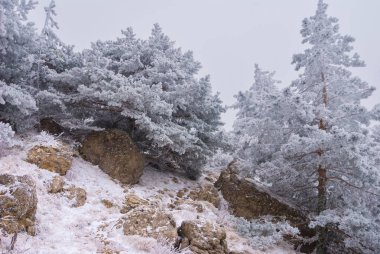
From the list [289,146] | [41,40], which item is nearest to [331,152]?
[289,146]

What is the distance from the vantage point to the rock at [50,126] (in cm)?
1337

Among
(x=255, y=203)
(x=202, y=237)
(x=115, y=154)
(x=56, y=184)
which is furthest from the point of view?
(x=255, y=203)

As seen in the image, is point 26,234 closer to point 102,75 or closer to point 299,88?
point 102,75

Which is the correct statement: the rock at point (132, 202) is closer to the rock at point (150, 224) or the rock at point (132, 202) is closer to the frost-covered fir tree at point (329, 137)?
the rock at point (150, 224)

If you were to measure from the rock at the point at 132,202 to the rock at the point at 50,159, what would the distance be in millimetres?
2166

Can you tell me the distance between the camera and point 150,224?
8438 millimetres

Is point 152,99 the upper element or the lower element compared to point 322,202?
upper

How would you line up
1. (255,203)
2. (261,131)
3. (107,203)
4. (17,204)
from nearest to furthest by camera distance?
(17,204), (107,203), (261,131), (255,203)

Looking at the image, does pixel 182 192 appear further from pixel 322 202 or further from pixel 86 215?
pixel 322 202

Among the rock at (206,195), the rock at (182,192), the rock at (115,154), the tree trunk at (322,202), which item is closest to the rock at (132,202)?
the rock at (115,154)

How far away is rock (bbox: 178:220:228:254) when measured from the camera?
26.9ft

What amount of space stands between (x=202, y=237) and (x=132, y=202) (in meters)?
3.06

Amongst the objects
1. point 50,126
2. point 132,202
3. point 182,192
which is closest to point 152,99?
point 132,202

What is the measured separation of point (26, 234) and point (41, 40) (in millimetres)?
9274
